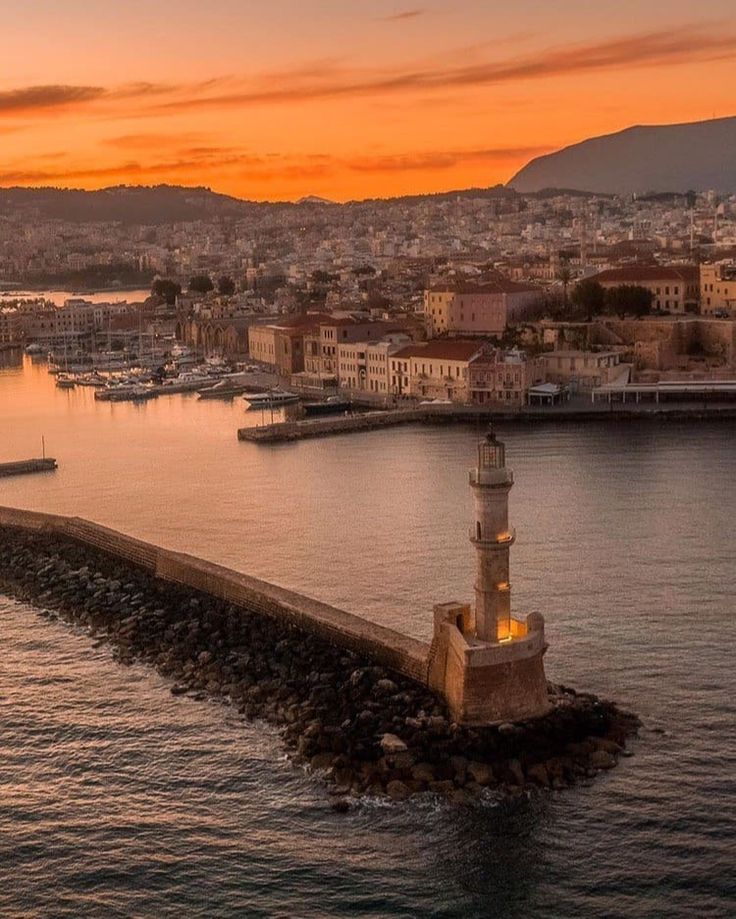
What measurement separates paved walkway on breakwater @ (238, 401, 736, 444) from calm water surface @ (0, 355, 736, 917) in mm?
5853

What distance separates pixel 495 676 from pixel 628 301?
23522 millimetres

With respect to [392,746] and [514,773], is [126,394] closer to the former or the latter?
[392,746]

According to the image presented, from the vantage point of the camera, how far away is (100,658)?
10.9 m

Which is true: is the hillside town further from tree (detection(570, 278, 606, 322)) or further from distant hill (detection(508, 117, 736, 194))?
distant hill (detection(508, 117, 736, 194))

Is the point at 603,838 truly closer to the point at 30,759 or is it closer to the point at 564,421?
the point at 30,759

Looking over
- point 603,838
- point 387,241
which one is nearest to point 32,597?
point 603,838

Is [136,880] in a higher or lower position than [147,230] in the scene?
lower

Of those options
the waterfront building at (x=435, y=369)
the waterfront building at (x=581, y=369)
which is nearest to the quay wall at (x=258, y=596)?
the waterfront building at (x=435, y=369)

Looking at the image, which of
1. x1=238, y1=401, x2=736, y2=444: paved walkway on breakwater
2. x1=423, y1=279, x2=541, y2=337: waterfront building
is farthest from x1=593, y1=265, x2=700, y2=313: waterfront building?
x1=238, y1=401, x2=736, y2=444: paved walkway on breakwater

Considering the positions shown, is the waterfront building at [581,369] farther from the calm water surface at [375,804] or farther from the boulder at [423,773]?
the boulder at [423,773]

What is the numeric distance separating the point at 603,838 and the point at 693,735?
1.55m

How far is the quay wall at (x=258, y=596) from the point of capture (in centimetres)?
988

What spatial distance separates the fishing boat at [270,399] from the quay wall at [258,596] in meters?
13.1

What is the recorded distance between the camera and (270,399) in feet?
93.8
